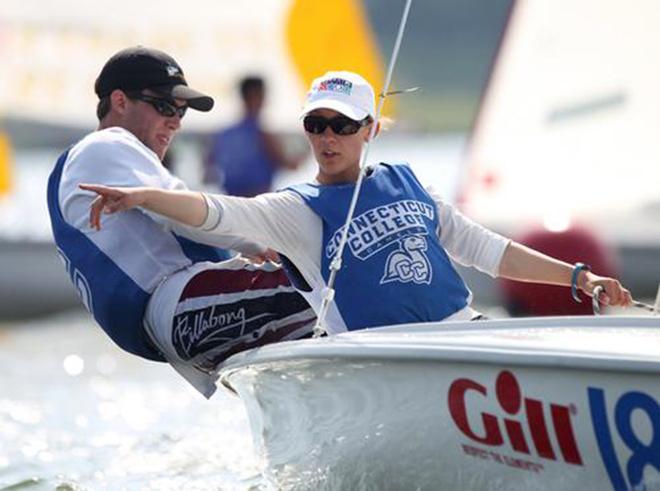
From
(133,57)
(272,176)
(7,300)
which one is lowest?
(7,300)

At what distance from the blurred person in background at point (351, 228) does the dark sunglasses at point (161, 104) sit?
1.70 ft

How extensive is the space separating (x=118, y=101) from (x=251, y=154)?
4.75 metres

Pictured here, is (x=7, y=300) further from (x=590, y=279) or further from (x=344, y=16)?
(x=590, y=279)

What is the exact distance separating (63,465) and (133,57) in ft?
4.63

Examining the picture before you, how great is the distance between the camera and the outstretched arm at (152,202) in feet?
12.6

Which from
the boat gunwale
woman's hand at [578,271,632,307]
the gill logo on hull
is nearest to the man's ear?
the boat gunwale

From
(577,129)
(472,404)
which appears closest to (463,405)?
(472,404)

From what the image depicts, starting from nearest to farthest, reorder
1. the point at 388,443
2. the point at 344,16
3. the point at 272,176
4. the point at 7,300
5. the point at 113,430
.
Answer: the point at 388,443 → the point at 113,430 → the point at 272,176 → the point at 7,300 → the point at 344,16

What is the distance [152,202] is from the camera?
387cm

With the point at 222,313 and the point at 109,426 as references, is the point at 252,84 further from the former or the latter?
the point at 222,313

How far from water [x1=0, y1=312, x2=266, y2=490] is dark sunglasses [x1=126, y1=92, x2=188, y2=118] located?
908mm

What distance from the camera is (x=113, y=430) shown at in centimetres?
602

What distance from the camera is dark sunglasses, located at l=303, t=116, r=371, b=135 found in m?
4.03

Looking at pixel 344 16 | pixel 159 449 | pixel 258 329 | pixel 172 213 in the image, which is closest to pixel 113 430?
pixel 159 449
